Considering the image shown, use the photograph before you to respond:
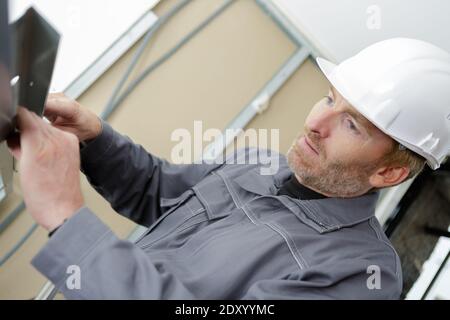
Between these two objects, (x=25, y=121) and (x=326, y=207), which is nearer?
(x=25, y=121)

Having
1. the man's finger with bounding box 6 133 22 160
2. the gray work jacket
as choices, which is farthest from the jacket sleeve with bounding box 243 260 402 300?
→ the man's finger with bounding box 6 133 22 160

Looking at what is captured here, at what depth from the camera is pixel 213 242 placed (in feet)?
2.49

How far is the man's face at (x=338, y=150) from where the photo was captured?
890 millimetres

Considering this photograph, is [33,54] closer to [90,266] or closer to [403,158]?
[90,266]

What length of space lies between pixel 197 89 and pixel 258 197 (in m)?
0.78

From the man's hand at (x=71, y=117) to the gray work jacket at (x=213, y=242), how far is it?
0.11 ft

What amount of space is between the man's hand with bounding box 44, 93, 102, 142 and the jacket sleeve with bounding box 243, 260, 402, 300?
47cm

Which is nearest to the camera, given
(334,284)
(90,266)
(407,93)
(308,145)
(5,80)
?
(5,80)

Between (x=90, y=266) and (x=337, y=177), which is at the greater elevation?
(x=90, y=266)

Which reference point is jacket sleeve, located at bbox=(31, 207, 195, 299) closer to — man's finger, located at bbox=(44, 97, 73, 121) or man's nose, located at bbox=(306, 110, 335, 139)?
man's finger, located at bbox=(44, 97, 73, 121)

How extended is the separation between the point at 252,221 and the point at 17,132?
0.48 metres

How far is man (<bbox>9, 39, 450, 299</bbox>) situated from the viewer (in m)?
0.57

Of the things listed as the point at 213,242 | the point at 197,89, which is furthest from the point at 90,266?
the point at 197,89

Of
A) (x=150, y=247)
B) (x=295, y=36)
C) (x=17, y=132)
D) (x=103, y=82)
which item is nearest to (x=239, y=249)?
(x=150, y=247)
